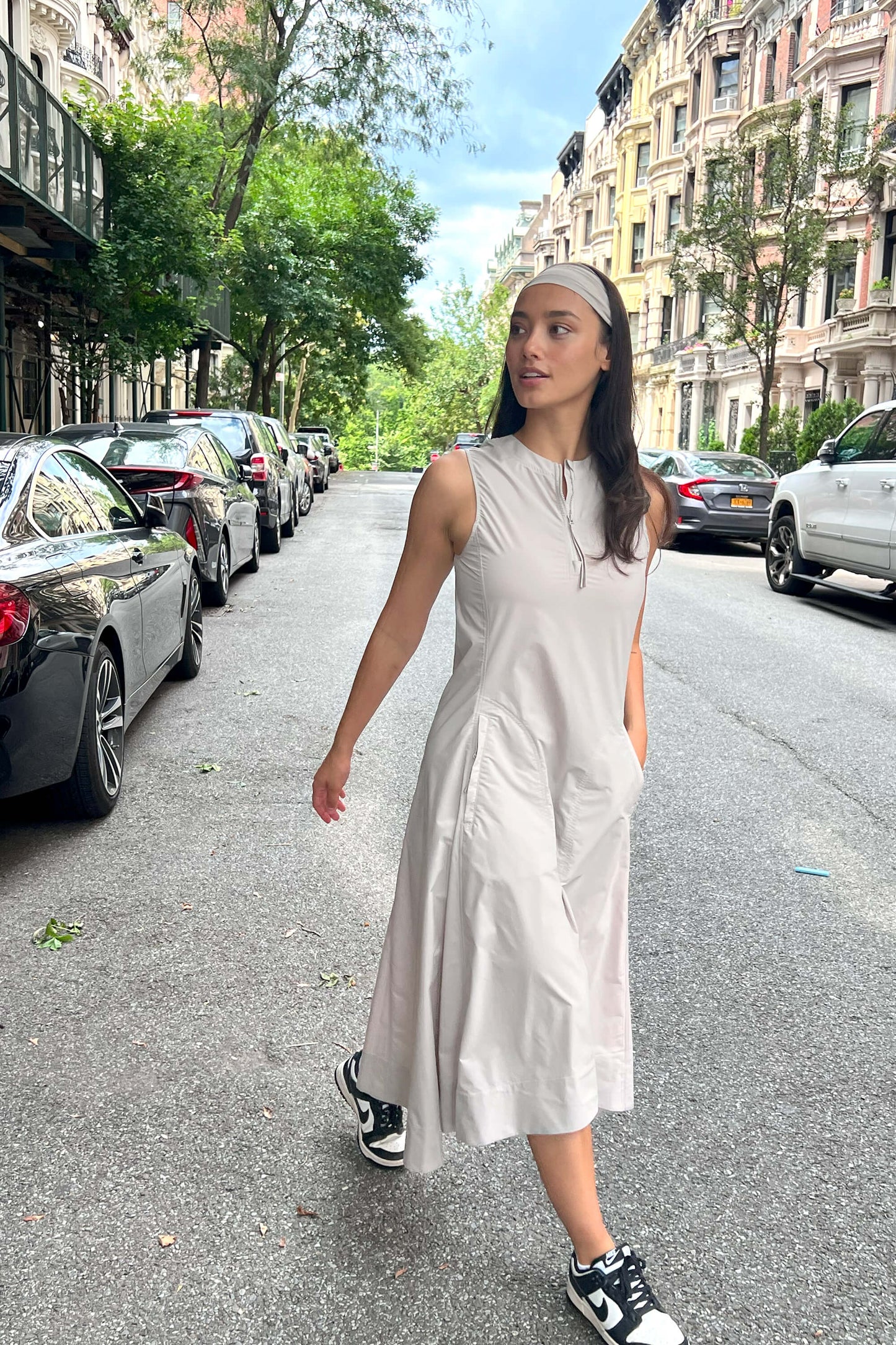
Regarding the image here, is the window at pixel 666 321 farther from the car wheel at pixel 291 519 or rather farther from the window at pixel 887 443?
the window at pixel 887 443

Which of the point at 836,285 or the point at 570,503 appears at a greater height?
the point at 836,285

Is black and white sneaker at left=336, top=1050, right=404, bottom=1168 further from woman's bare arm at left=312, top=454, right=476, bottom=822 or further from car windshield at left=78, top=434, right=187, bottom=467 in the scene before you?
car windshield at left=78, top=434, right=187, bottom=467

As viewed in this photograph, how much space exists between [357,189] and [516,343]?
36961 millimetres

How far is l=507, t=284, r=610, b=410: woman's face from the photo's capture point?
224 centimetres

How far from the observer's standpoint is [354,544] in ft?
60.8

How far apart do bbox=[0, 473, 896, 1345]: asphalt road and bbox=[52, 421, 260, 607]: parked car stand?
382 cm

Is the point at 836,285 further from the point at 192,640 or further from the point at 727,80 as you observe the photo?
the point at 192,640

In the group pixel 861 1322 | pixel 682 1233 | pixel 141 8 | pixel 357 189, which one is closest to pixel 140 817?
pixel 682 1233

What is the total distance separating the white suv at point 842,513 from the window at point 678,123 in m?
44.6

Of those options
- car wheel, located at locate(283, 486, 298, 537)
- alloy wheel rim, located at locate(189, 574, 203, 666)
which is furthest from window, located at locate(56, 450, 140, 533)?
car wheel, located at locate(283, 486, 298, 537)

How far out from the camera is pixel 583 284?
7.37 ft

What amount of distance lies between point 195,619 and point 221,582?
346 cm

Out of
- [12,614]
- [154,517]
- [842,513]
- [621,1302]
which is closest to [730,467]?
[842,513]

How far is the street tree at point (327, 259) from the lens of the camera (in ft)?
104
